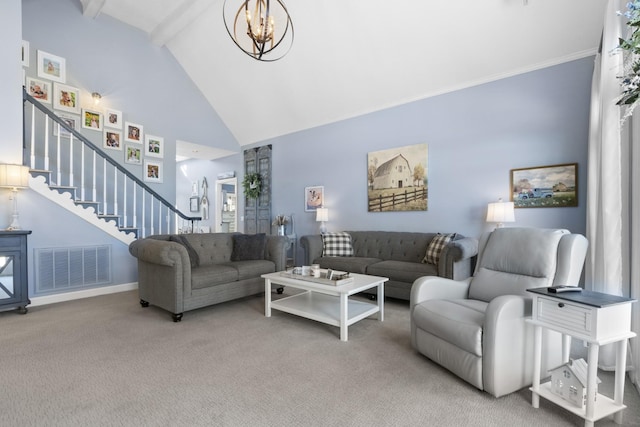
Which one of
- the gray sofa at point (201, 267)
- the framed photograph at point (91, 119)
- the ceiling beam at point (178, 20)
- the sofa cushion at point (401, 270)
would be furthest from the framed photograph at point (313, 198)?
the framed photograph at point (91, 119)

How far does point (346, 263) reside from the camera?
171 inches

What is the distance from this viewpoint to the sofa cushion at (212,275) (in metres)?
3.33

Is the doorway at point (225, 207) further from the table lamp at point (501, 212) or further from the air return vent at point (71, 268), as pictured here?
the table lamp at point (501, 212)

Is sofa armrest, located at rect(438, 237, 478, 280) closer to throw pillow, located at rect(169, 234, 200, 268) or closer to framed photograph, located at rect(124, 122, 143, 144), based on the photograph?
throw pillow, located at rect(169, 234, 200, 268)

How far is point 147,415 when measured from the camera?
1685 mm

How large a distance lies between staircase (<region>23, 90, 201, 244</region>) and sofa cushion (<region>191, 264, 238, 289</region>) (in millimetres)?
2035

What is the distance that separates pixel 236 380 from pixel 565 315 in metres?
1.99

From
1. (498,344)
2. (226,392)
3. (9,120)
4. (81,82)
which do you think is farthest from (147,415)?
(81,82)

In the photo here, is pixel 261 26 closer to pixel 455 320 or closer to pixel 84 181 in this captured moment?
pixel 455 320

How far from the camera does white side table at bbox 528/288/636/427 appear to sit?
1.49 metres

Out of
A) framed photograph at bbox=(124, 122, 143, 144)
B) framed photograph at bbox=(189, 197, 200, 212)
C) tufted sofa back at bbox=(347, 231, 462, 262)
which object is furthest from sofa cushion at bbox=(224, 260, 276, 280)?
framed photograph at bbox=(189, 197, 200, 212)

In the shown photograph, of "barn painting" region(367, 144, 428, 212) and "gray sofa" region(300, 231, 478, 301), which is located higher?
"barn painting" region(367, 144, 428, 212)

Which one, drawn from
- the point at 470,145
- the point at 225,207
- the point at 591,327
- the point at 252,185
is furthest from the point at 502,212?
the point at 225,207

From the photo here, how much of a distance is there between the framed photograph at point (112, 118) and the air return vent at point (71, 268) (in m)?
2.39
